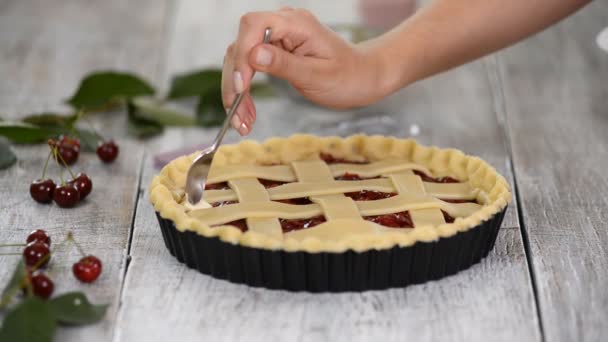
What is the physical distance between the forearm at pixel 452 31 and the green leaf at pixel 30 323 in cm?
85

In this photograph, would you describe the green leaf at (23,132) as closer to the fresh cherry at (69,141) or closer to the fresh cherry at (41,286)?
the fresh cherry at (69,141)

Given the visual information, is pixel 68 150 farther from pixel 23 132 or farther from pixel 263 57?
pixel 263 57

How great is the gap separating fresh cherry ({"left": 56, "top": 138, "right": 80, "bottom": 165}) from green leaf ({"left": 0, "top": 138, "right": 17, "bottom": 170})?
110 mm

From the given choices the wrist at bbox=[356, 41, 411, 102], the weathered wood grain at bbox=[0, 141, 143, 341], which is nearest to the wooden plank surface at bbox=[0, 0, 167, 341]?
the weathered wood grain at bbox=[0, 141, 143, 341]

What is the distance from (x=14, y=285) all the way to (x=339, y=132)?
3.31 feet

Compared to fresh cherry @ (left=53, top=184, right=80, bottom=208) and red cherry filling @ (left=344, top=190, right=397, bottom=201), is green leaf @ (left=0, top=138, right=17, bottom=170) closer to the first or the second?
fresh cherry @ (left=53, top=184, right=80, bottom=208)

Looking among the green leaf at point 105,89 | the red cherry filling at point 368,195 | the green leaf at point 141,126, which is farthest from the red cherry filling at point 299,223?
the green leaf at point 105,89

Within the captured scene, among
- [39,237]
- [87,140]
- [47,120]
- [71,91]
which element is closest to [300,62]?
[39,237]

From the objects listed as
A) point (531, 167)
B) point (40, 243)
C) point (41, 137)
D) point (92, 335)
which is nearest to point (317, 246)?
point (92, 335)

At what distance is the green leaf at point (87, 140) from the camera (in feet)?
7.07

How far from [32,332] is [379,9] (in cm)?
177

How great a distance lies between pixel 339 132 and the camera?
2273 mm

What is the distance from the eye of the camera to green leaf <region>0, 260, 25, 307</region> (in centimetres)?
143

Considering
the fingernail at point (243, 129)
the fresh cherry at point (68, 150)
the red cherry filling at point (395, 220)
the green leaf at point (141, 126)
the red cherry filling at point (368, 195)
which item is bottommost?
the green leaf at point (141, 126)
